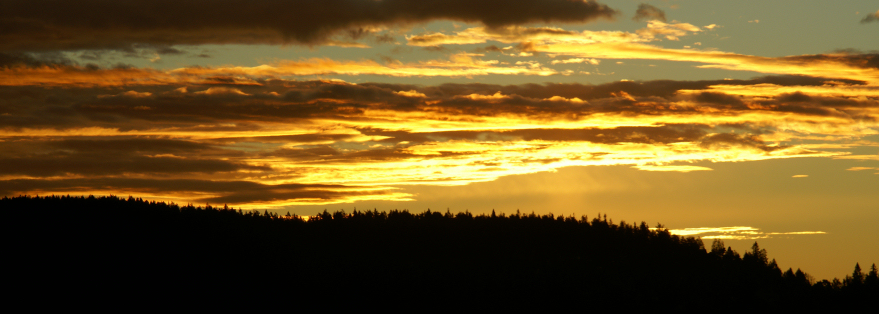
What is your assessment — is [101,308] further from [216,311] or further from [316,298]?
[316,298]

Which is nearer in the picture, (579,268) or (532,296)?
(532,296)

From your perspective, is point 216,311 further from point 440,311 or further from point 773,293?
point 773,293

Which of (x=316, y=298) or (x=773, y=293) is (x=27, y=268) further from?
(x=773, y=293)

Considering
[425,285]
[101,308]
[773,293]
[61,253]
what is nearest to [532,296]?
[425,285]

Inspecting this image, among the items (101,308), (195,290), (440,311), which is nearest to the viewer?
(440,311)

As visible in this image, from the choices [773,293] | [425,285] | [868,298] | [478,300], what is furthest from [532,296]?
[868,298]

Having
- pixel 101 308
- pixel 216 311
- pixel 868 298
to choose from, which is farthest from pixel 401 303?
pixel 868 298

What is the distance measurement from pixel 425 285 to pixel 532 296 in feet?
83.5

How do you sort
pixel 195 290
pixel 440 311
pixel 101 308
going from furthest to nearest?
pixel 195 290 < pixel 101 308 < pixel 440 311

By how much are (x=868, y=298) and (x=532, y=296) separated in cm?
8496

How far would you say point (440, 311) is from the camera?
162m

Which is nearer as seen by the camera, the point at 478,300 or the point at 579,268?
the point at 478,300

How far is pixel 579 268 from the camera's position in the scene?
630 ft

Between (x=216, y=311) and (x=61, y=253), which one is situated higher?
(x=61, y=253)
